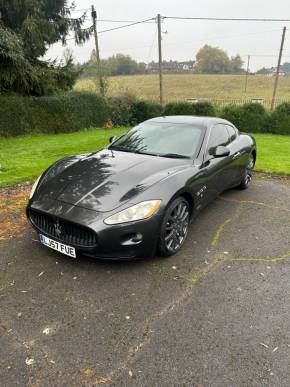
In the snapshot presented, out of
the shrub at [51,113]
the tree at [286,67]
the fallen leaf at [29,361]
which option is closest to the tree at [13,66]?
the shrub at [51,113]

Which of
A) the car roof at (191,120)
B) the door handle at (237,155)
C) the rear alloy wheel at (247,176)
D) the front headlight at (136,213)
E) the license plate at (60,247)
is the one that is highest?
the car roof at (191,120)

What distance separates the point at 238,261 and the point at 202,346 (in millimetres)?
1372

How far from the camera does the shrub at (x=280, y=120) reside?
14.0 meters

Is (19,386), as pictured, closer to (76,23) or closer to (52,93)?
(52,93)

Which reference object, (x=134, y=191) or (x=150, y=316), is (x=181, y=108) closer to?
(x=134, y=191)

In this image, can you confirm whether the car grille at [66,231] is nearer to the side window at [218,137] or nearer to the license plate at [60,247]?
the license plate at [60,247]

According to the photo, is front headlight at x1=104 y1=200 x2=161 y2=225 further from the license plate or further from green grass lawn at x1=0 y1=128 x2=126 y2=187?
green grass lawn at x1=0 y1=128 x2=126 y2=187

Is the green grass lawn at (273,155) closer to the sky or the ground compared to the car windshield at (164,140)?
closer to the ground

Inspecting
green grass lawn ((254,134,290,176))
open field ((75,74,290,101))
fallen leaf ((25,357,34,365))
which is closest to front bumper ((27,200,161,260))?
fallen leaf ((25,357,34,365))

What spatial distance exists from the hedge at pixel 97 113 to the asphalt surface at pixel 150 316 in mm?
10050

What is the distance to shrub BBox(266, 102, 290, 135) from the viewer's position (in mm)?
13992

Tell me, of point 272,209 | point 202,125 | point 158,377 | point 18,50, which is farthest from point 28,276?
point 18,50

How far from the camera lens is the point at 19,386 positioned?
6.63 feet

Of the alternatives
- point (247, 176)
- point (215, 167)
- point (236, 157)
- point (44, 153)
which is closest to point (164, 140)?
point (215, 167)
